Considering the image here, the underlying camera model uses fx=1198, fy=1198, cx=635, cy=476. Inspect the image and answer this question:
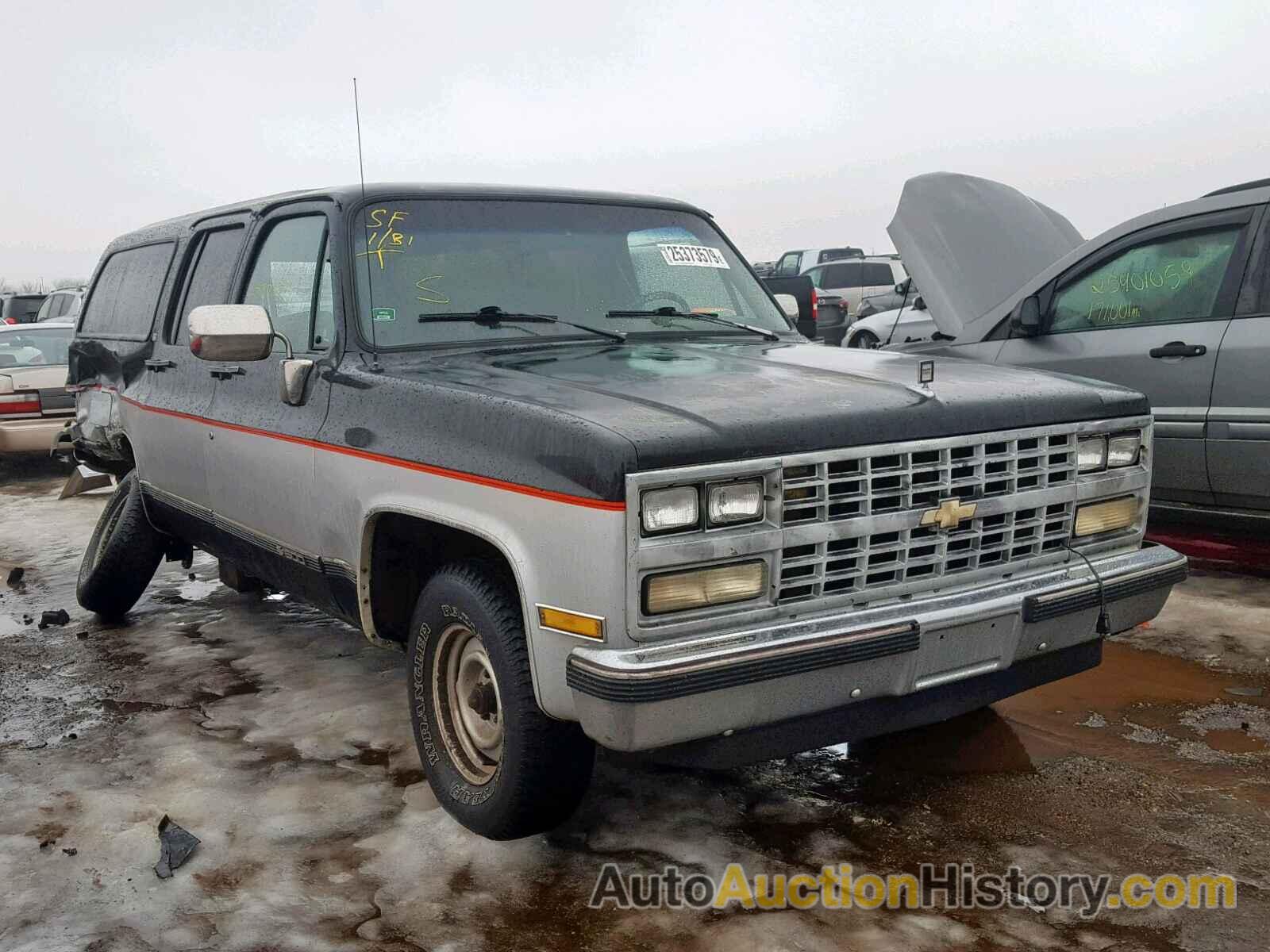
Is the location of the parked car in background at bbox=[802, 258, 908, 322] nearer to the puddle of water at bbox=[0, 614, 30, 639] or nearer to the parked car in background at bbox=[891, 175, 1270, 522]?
the parked car in background at bbox=[891, 175, 1270, 522]

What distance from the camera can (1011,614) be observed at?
3.18 metres

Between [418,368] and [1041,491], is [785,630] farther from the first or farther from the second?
[418,368]

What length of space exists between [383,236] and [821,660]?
217cm

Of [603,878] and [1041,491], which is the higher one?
[1041,491]

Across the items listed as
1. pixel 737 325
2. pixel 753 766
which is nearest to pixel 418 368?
pixel 737 325

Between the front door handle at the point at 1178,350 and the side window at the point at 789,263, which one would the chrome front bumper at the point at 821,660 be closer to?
the front door handle at the point at 1178,350

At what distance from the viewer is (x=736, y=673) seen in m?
2.76

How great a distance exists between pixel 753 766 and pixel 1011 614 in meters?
1.10

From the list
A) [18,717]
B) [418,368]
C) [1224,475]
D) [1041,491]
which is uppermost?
[418,368]

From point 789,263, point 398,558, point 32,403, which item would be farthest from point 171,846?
point 789,263

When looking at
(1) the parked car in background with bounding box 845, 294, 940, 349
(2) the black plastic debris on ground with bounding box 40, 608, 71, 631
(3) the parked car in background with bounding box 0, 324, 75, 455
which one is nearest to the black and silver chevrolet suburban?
(2) the black plastic debris on ground with bounding box 40, 608, 71, 631

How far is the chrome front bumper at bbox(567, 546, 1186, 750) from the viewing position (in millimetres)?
2713

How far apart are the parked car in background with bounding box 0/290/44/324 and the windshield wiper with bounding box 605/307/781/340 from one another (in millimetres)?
23704

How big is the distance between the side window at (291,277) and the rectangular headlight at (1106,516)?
2.46 m
